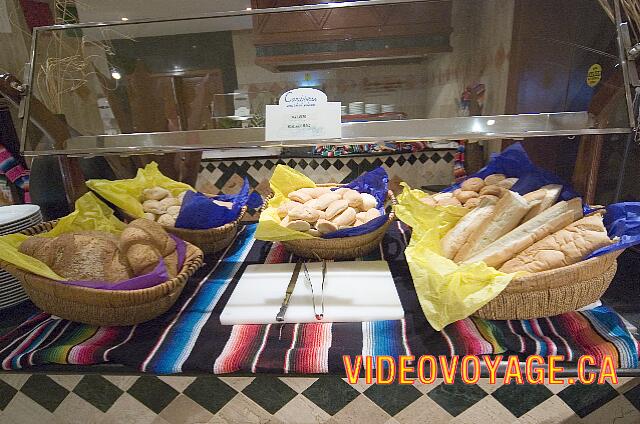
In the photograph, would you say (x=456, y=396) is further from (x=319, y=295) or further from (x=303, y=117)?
(x=303, y=117)

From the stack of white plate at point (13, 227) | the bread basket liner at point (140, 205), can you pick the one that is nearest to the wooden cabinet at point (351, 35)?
the bread basket liner at point (140, 205)

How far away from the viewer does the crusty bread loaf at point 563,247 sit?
0.76 meters

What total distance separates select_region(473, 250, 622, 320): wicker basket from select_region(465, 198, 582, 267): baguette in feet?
0.29

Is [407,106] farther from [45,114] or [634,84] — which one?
[45,114]

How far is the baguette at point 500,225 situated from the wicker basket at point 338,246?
9.9 inches

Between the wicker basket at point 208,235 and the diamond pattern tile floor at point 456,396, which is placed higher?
the wicker basket at point 208,235

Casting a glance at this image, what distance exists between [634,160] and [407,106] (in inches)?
24.4

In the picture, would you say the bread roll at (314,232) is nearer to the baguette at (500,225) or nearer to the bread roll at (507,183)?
the baguette at (500,225)

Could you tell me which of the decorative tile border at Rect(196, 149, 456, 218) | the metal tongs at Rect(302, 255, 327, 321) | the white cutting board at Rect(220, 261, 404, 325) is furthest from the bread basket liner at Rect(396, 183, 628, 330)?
the decorative tile border at Rect(196, 149, 456, 218)

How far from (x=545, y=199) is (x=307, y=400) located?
2.44 feet

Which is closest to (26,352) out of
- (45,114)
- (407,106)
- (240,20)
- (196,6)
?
(45,114)

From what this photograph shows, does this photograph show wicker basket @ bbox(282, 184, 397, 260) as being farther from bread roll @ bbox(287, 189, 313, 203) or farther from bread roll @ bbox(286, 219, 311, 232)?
bread roll @ bbox(287, 189, 313, 203)

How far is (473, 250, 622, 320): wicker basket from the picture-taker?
73 cm

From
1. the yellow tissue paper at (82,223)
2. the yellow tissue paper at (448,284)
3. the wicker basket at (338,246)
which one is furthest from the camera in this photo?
the wicker basket at (338,246)
